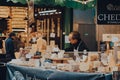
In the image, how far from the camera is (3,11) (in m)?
16.5

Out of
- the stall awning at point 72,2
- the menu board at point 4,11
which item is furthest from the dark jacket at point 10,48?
the menu board at point 4,11

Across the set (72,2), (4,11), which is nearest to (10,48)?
(72,2)

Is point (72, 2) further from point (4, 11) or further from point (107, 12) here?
point (4, 11)

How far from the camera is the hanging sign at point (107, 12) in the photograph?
11.9m

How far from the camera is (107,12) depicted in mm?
12023

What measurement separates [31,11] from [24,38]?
514 centimetres

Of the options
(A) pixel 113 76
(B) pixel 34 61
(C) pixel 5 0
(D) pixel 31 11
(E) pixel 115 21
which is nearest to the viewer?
(A) pixel 113 76

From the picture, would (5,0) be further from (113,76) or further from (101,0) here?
(113,76)

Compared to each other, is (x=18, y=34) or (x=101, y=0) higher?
(x=101, y=0)

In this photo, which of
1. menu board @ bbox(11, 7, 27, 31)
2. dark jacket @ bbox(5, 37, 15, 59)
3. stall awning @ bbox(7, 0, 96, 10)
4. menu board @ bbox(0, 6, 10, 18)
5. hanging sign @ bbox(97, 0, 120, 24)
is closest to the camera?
hanging sign @ bbox(97, 0, 120, 24)

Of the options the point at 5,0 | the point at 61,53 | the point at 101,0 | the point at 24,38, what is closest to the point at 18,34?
the point at 24,38

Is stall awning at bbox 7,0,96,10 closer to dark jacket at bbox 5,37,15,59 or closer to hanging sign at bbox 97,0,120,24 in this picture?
hanging sign at bbox 97,0,120,24

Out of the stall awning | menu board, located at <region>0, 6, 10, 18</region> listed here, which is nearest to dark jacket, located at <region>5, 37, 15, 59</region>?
the stall awning

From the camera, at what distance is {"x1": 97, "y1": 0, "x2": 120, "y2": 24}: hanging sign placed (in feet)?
39.2
